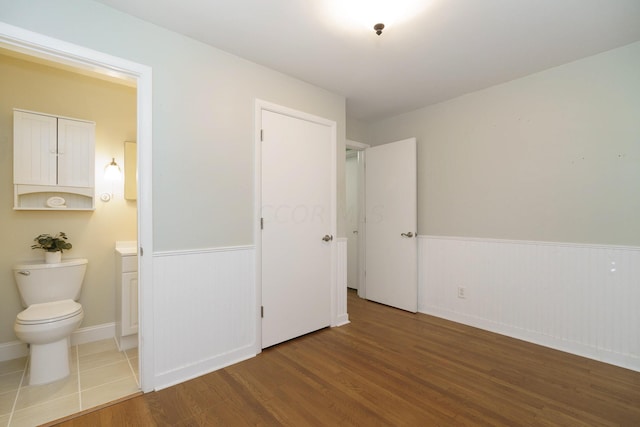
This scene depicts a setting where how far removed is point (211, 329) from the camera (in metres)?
2.18

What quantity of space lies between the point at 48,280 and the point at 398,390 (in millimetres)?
2830

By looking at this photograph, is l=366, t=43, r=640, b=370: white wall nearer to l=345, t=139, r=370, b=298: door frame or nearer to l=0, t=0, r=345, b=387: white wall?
l=345, t=139, r=370, b=298: door frame

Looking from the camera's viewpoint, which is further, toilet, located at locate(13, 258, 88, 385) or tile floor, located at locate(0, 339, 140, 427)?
toilet, located at locate(13, 258, 88, 385)

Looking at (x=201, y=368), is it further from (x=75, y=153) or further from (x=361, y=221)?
(x=361, y=221)

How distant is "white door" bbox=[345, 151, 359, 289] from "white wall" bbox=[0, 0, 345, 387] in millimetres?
2418

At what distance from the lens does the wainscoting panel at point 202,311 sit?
196 centimetres

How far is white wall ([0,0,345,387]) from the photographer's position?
6.04 ft

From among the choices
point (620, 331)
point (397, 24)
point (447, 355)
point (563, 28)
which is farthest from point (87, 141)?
point (620, 331)

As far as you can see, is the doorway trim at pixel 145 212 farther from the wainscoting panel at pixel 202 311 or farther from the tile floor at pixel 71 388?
the tile floor at pixel 71 388

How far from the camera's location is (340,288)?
122 inches

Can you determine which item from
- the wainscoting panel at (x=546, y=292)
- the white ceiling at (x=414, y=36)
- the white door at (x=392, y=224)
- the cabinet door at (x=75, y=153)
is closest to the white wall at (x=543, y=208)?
the wainscoting panel at (x=546, y=292)

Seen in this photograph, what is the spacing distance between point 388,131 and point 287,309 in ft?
8.82

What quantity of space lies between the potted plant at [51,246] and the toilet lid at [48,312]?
362mm

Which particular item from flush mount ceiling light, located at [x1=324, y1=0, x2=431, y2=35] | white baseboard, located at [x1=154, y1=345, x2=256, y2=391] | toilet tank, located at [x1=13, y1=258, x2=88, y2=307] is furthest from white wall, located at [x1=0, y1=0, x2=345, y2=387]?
toilet tank, located at [x1=13, y1=258, x2=88, y2=307]
